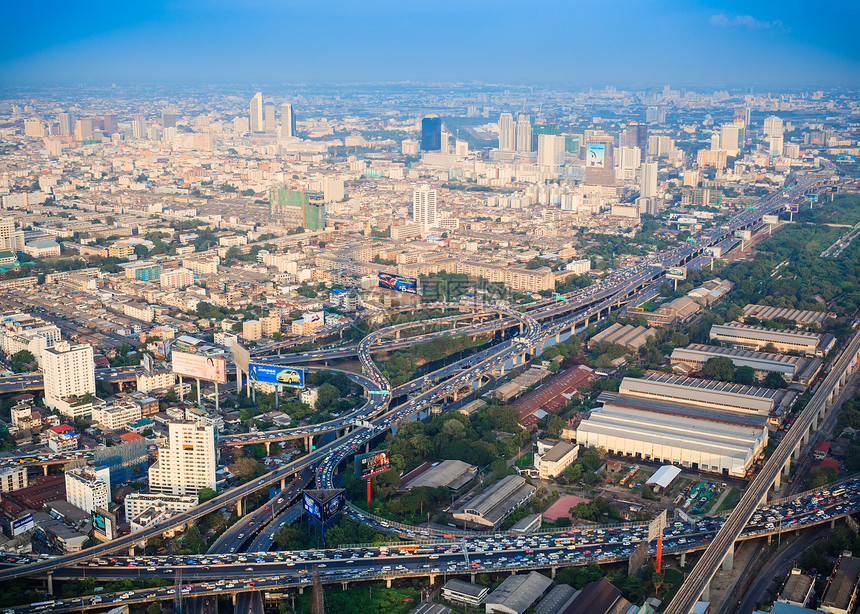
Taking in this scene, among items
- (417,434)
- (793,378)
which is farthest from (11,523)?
(793,378)

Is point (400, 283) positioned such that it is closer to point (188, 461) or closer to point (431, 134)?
point (188, 461)

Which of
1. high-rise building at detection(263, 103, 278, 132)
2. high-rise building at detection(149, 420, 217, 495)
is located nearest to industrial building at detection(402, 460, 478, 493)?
high-rise building at detection(149, 420, 217, 495)

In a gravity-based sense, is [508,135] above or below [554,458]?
above

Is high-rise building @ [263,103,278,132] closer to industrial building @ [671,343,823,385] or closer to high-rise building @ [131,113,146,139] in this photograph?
high-rise building @ [131,113,146,139]

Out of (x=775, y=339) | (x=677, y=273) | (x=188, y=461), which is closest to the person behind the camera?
(x=188, y=461)

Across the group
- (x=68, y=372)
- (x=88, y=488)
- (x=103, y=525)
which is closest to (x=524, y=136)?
(x=68, y=372)

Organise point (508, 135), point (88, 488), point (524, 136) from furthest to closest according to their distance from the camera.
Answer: point (508, 135) < point (524, 136) < point (88, 488)
